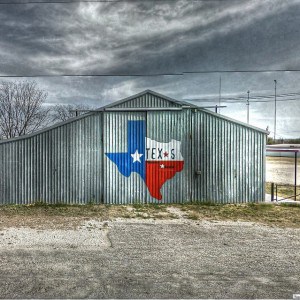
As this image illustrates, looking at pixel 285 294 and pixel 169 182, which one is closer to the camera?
pixel 285 294

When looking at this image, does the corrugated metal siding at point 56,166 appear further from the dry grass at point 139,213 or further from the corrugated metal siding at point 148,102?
the corrugated metal siding at point 148,102

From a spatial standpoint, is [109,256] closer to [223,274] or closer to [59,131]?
[223,274]

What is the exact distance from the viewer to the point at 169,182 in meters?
12.8

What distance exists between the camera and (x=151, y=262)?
19.1ft

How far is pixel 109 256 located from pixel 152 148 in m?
7.56

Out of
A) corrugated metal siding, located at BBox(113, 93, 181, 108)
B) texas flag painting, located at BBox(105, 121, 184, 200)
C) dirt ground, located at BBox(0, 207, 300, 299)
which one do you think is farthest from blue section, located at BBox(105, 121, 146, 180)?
dirt ground, located at BBox(0, 207, 300, 299)

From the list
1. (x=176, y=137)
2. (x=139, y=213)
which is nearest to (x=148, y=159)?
(x=176, y=137)

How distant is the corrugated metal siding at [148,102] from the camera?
1292cm

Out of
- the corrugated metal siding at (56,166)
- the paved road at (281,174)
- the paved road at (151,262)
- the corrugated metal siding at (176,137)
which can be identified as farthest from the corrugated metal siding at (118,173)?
the paved road at (281,174)

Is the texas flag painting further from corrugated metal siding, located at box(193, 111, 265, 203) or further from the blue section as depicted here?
corrugated metal siding, located at box(193, 111, 265, 203)

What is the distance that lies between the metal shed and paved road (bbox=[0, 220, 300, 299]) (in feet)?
13.9

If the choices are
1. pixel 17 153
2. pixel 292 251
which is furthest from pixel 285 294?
pixel 17 153

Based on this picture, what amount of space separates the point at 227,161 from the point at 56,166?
399 inches

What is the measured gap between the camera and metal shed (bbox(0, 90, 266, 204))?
1249 cm
